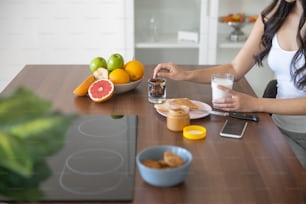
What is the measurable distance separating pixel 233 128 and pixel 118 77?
522 millimetres

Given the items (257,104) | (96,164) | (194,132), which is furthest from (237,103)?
(96,164)

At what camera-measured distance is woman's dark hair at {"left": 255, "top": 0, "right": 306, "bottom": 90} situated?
186 cm

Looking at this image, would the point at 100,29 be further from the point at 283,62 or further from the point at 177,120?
the point at 177,120

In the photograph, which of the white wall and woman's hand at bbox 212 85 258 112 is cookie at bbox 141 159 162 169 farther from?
the white wall

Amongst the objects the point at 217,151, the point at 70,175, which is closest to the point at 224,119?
the point at 217,151

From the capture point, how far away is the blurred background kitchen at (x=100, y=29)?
10.5 ft

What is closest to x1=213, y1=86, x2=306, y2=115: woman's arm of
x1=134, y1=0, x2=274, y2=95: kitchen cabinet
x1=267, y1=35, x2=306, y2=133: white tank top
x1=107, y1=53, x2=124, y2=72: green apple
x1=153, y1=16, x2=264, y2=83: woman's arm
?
x1=267, y1=35, x2=306, y2=133: white tank top

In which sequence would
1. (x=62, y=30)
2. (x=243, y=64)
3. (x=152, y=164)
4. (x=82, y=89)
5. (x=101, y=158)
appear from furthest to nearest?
(x=62, y=30), (x=243, y=64), (x=82, y=89), (x=101, y=158), (x=152, y=164)

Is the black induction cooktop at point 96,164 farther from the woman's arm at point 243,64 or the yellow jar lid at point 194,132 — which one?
the woman's arm at point 243,64

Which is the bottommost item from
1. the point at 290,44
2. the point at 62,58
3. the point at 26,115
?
the point at 62,58

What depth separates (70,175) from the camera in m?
1.13

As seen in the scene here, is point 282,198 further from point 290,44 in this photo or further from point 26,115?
point 290,44

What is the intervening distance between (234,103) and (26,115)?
1.20m

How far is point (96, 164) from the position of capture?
1.19 metres
